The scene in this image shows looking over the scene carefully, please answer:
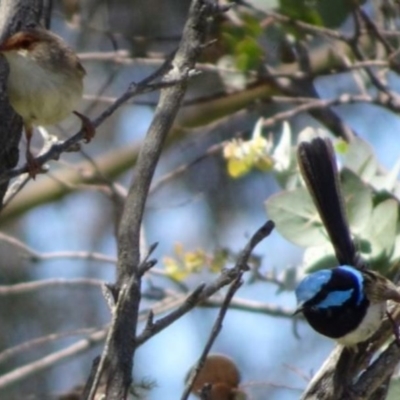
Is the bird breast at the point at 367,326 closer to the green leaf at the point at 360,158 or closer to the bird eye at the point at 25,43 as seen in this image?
the green leaf at the point at 360,158

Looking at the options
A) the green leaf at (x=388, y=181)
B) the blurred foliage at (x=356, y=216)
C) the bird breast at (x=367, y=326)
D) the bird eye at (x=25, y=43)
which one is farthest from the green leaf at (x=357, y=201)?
the bird eye at (x=25, y=43)


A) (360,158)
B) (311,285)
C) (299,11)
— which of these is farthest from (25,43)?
(299,11)

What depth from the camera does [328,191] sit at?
2912 mm

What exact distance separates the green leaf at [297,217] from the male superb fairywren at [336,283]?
123mm

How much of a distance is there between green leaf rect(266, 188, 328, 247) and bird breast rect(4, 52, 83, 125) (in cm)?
79

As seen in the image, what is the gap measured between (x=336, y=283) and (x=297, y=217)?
34 cm

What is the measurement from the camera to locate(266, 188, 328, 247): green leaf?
121 inches

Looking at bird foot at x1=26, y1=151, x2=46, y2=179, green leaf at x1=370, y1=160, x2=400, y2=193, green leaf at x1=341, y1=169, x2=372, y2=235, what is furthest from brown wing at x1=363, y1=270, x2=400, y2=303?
bird foot at x1=26, y1=151, x2=46, y2=179

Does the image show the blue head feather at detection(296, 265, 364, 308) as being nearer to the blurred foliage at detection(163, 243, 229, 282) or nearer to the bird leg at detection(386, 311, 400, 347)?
the bird leg at detection(386, 311, 400, 347)

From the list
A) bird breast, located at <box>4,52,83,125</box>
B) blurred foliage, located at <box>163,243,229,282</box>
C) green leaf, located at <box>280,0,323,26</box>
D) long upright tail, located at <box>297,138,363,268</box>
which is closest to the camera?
bird breast, located at <box>4,52,83,125</box>

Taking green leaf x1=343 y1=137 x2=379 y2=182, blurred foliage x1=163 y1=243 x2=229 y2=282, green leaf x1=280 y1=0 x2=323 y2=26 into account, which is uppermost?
green leaf x1=280 y1=0 x2=323 y2=26

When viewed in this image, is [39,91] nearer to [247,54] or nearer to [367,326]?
[367,326]

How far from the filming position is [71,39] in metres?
5.42

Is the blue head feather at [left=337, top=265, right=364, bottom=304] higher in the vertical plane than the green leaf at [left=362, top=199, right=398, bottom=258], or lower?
lower
